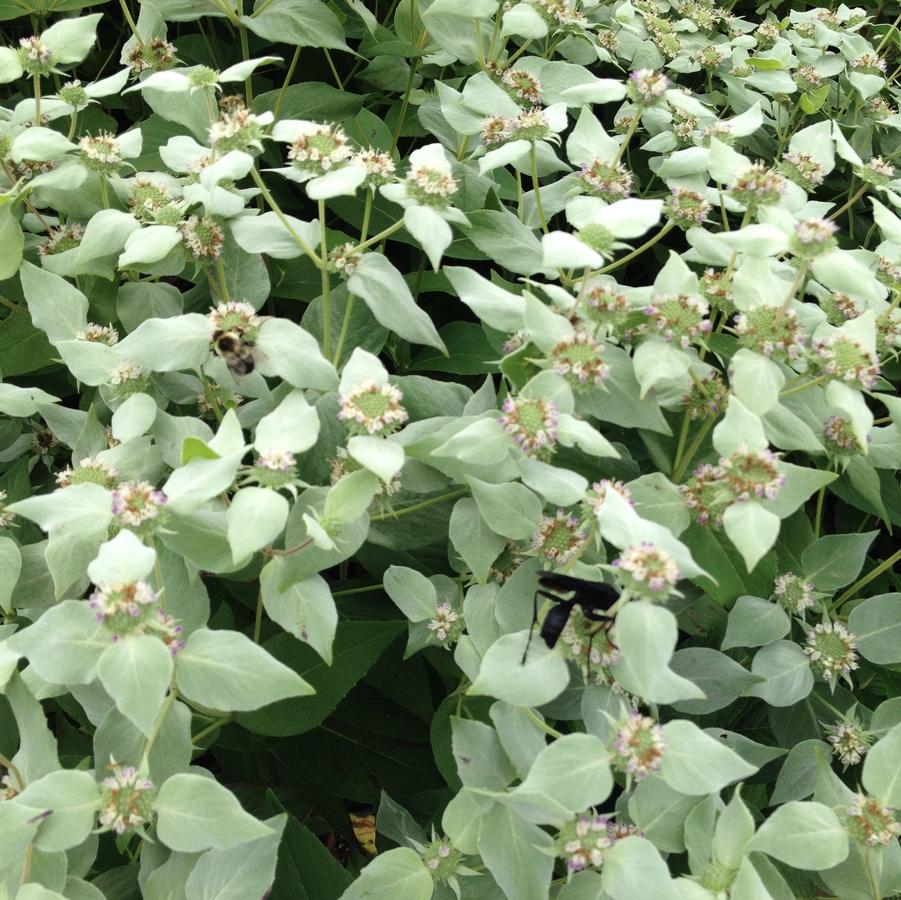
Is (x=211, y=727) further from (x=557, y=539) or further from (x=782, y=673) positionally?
(x=782, y=673)

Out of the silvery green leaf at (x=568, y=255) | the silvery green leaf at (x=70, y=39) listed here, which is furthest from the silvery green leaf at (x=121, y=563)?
the silvery green leaf at (x=70, y=39)

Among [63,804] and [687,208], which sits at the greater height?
[687,208]

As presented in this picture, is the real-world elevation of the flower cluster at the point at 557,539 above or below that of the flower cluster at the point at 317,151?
below

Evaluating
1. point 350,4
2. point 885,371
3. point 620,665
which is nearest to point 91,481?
point 620,665

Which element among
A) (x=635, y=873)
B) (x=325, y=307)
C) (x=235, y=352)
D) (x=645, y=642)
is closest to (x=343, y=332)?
(x=325, y=307)

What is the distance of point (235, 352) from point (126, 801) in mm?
389

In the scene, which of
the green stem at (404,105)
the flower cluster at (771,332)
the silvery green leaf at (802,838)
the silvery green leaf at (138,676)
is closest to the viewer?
the silvery green leaf at (138,676)

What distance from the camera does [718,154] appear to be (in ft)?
3.08

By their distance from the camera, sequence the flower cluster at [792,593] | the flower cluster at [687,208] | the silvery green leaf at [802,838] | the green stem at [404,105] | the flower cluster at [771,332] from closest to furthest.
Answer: the silvery green leaf at [802,838] → the flower cluster at [771,332] → the flower cluster at [792,593] → the flower cluster at [687,208] → the green stem at [404,105]

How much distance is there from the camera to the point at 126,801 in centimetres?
68

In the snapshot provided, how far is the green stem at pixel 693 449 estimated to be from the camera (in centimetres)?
88

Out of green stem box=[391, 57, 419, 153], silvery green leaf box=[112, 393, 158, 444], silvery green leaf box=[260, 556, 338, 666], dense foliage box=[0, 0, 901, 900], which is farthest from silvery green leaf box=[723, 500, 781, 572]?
green stem box=[391, 57, 419, 153]

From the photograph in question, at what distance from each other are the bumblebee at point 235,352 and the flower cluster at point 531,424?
0.80 feet

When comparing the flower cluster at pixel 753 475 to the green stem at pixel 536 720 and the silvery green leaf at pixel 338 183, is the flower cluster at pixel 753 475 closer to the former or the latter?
the green stem at pixel 536 720
